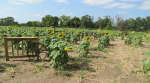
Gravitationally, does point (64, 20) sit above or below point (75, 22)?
above

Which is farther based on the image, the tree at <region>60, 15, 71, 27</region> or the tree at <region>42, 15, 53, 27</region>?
the tree at <region>42, 15, 53, 27</region>

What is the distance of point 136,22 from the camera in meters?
57.8

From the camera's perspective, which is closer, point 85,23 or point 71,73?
point 71,73

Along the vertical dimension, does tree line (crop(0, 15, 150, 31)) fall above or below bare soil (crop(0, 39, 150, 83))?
above

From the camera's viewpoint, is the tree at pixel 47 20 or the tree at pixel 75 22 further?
the tree at pixel 47 20

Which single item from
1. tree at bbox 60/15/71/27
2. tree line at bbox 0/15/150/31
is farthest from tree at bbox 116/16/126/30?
tree at bbox 60/15/71/27

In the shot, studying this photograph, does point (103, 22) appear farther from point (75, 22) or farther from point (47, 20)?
point (47, 20)

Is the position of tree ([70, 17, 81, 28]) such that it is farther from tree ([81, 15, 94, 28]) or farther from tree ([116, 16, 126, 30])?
tree ([116, 16, 126, 30])

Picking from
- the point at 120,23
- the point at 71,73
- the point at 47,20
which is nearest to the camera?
the point at 71,73

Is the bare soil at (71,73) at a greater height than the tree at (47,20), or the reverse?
the tree at (47,20)

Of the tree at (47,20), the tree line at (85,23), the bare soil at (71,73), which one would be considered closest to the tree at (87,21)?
the tree line at (85,23)

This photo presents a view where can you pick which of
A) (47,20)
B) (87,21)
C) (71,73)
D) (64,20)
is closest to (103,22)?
(87,21)

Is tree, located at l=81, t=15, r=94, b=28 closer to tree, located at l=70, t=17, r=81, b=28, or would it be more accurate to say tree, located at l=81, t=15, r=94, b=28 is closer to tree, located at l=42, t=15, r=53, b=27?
tree, located at l=70, t=17, r=81, b=28

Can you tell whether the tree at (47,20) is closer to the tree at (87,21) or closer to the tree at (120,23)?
the tree at (87,21)
